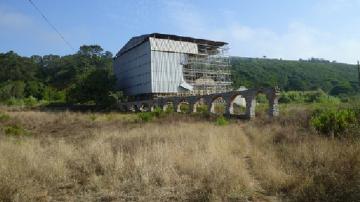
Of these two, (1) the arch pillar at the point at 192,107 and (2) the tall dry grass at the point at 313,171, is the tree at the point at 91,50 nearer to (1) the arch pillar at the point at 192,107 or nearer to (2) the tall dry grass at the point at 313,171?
(1) the arch pillar at the point at 192,107

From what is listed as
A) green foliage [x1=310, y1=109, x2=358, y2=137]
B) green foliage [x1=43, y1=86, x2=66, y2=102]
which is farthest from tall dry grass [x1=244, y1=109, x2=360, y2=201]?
green foliage [x1=43, y1=86, x2=66, y2=102]

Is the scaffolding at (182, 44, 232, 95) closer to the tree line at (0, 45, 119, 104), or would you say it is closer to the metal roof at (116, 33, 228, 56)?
the metal roof at (116, 33, 228, 56)

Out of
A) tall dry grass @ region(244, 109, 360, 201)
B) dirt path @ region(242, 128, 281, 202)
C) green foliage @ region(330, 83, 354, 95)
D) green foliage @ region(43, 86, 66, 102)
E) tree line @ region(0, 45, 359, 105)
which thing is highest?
tree line @ region(0, 45, 359, 105)

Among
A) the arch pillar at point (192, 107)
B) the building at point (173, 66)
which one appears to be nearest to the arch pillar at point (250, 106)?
the arch pillar at point (192, 107)

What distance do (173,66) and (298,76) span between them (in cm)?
5412

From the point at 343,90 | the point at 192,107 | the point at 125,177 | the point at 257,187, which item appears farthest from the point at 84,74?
the point at 257,187

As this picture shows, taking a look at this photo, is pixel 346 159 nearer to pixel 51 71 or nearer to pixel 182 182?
pixel 182 182

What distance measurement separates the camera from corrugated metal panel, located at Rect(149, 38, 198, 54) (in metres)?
48.4

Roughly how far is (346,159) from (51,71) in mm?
92422

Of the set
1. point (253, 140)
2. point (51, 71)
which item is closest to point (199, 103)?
point (253, 140)

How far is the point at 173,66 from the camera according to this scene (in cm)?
4919

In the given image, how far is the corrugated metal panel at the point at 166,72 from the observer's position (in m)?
47.7

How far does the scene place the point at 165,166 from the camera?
6520 mm

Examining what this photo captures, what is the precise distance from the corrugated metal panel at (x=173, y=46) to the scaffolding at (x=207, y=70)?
0.96 m
